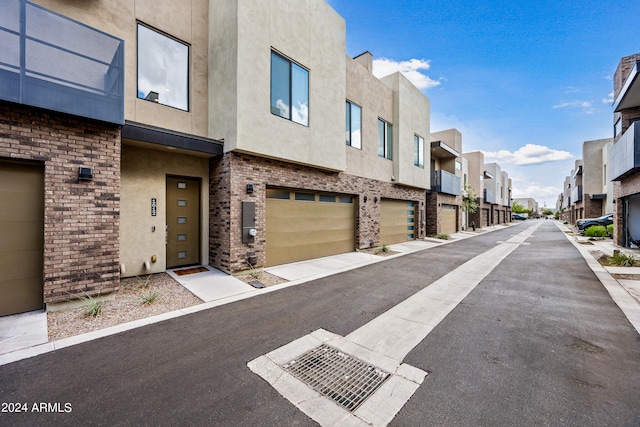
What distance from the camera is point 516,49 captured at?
13.5 m

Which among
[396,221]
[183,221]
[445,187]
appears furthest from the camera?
[445,187]

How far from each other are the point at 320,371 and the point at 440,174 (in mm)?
19066

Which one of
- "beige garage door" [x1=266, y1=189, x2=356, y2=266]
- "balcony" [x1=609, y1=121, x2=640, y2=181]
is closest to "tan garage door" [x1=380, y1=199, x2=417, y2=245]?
"beige garage door" [x1=266, y1=189, x2=356, y2=266]

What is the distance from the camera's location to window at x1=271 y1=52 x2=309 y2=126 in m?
8.17

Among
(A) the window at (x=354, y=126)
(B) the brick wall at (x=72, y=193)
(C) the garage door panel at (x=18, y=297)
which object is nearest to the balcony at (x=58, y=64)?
(B) the brick wall at (x=72, y=193)

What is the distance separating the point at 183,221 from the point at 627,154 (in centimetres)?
1730

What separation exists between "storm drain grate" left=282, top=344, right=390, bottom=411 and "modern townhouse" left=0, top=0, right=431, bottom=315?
15.4 ft

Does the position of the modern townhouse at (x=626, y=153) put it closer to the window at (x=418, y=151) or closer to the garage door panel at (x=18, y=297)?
the window at (x=418, y=151)

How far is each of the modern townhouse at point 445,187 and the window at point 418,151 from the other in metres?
2.41

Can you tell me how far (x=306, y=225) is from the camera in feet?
32.5

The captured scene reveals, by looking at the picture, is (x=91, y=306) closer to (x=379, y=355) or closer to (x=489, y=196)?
(x=379, y=355)

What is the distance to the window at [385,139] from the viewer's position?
13.8 m

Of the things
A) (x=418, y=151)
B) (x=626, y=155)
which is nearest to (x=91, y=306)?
(x=418, y=151)

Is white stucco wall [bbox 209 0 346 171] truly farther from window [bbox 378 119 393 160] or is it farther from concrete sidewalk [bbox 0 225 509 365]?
window [bbox 378 119 393 160]
